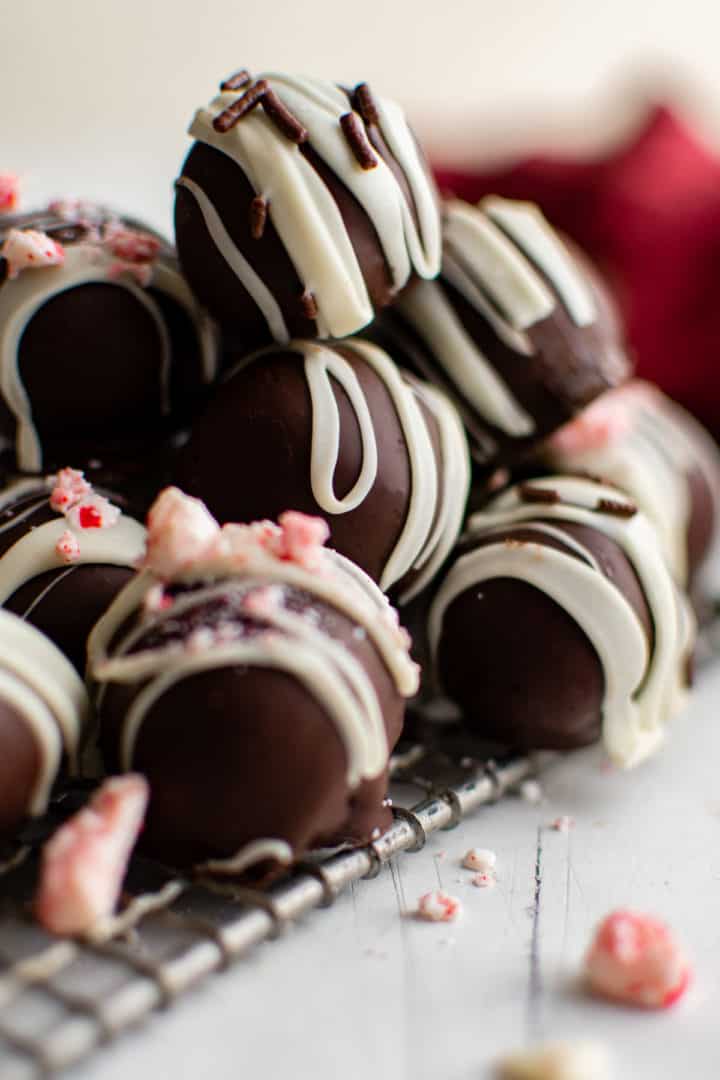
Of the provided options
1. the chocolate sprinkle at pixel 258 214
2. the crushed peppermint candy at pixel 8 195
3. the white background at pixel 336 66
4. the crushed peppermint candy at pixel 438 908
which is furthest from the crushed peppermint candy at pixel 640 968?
the white background at pixel 336 66

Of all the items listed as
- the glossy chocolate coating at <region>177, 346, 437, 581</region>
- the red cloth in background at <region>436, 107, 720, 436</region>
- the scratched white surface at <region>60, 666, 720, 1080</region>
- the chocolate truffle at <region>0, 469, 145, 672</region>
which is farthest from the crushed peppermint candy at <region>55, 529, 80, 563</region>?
the red cloth in background at <region>436, 107, 720, 436</region>

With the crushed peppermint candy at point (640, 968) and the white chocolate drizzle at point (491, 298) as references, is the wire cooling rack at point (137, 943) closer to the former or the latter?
the crushed peppermint candy at point (640, 968)

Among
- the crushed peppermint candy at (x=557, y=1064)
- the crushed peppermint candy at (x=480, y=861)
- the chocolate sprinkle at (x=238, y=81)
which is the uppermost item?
the chocolate sprinkle at (x=238, y=81)

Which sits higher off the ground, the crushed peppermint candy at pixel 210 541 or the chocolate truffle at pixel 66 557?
the crushed peppermint candy at pixel 210 541

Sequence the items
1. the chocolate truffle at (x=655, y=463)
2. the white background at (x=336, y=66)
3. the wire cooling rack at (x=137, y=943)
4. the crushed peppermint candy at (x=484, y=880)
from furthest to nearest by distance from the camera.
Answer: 1. the white background at (x=336, y=66)
2. the chocolate truffle at (x=655, y=463)
3. the crushed peppermint candy at (x=484, y=880)
4. the wire cooling rack at (x=137, y=943)

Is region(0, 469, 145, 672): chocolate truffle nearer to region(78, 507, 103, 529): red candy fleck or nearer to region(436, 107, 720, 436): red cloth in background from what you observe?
region(78, 507, 103, 529): red candy fleck

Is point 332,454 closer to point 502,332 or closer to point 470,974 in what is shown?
point 502,332
